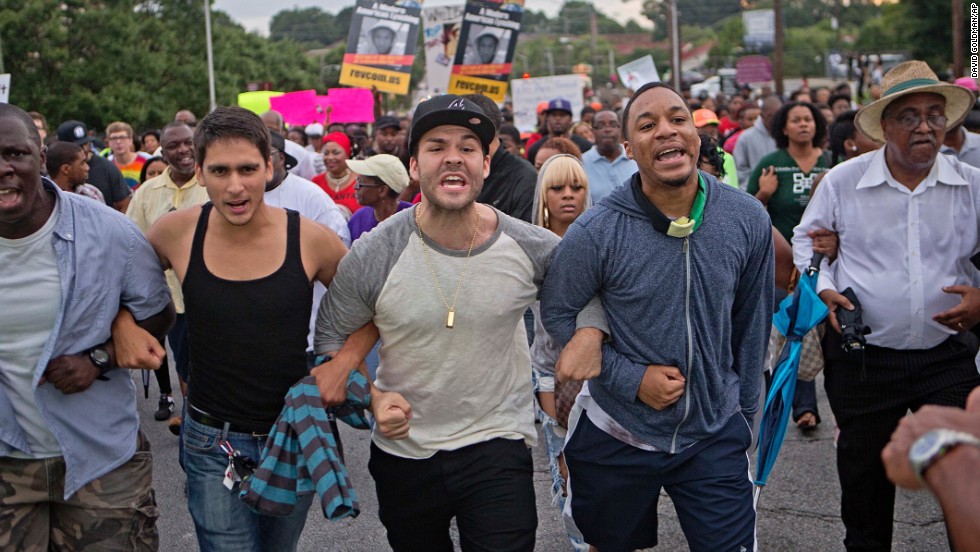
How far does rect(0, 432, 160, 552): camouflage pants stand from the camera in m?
3.57

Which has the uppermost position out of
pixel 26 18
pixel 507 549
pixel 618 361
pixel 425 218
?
pixel 26 18

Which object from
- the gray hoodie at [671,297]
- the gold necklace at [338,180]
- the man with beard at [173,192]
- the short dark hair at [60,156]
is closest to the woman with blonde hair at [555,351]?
the gray hoodie at [671,297]

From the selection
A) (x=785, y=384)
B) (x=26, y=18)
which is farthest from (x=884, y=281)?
(x=26, y=18)

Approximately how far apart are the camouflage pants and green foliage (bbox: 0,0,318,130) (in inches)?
1072

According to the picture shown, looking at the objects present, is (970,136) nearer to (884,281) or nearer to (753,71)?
(884,281)

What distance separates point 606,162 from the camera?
8781 millimetres

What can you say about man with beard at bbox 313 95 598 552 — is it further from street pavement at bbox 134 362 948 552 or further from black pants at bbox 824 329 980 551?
street pavement at bbox 134 362 948 552

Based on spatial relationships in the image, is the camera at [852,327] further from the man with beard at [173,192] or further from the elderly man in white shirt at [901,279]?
the man with beard at [173,192]

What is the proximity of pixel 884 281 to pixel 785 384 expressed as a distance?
0.63 m

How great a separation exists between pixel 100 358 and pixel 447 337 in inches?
47.0

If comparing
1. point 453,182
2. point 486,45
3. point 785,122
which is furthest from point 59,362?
point 486,45

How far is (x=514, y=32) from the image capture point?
1425 centimetres

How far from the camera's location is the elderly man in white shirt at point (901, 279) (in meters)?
4.47

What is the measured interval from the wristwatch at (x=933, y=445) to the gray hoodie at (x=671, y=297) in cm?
167
